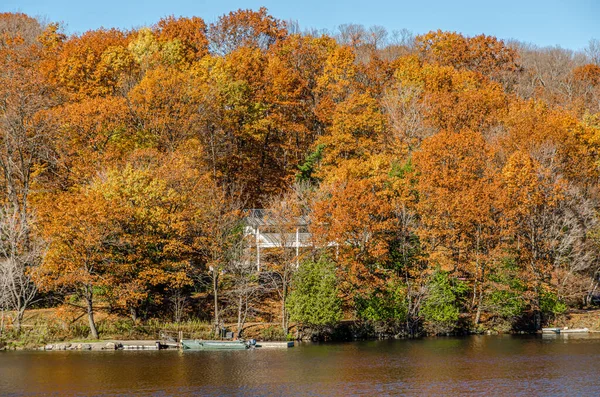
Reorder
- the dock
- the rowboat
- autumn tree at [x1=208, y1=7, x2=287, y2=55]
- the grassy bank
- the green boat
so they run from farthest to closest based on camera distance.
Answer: autumn tree at [x1=208, y1=7, x2=287, y2=55], the rowboat, the grassy bank, the green boat, the dock

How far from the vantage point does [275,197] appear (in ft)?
244

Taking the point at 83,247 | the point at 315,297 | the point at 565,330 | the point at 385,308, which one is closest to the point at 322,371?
the point at 315,297

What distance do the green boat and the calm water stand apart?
3.87ft

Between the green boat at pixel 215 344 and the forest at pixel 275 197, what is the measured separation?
4.40m

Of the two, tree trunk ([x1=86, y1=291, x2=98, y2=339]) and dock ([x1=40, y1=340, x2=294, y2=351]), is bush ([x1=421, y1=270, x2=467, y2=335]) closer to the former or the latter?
dock ([x1=40, y1=340, x2=294, y2=351])

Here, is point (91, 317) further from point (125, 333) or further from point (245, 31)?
point (245, 31)

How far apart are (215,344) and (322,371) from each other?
12.6 m

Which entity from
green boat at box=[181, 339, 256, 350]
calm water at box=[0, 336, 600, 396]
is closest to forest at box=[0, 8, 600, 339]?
green boat at box=[181, 339, 256, 350]

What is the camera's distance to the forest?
62.8 m

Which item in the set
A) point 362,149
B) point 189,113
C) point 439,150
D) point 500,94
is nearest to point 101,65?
point 189,113

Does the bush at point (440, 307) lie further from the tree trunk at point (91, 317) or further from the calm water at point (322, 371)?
the tree trunk at point (91, 317)

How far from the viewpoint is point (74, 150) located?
74.3m

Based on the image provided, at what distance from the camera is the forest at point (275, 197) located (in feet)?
206

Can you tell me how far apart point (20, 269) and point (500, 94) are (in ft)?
205
